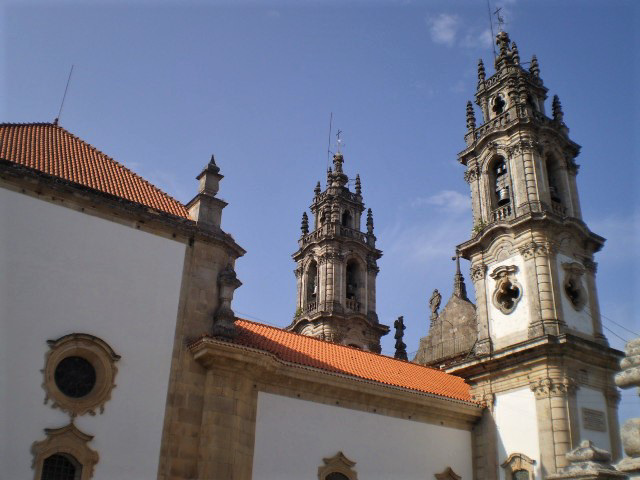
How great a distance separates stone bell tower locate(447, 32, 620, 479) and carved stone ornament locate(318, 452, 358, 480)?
5.69m

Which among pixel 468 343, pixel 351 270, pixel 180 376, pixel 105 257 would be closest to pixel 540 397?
pixel 468 343

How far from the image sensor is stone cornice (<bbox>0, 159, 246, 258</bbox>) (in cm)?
1458

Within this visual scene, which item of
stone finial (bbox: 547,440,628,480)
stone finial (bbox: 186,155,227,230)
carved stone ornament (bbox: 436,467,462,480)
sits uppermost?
stone finial (bbox: 186,155,227,230)

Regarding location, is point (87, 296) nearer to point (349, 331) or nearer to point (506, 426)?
point (506, 426)

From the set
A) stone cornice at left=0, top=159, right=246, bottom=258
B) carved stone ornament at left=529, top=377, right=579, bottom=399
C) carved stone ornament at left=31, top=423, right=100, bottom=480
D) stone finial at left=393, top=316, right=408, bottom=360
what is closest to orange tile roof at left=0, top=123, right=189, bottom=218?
stone cornice at left=0, top=159, right=246, bottom=258

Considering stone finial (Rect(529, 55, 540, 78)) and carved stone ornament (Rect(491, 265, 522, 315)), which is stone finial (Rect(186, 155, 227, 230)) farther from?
stone finial (Rect(529, 55, 540, 78))

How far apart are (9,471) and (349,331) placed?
2389cm

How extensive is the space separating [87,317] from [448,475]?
1257 centimetres

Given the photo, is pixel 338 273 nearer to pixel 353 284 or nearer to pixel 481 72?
pixel 353 284

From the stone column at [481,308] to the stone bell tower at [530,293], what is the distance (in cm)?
4

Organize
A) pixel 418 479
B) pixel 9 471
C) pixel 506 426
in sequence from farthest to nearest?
pixel 506 426 < pixel 418 479 < pixel 9 471

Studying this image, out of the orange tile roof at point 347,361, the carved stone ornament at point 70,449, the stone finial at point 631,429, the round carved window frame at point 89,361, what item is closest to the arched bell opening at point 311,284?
the orange tile roof at point 347,361

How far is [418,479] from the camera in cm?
1930

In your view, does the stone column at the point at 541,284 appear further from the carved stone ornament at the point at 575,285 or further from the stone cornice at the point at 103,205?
the stone cornice at the point at 103,205
